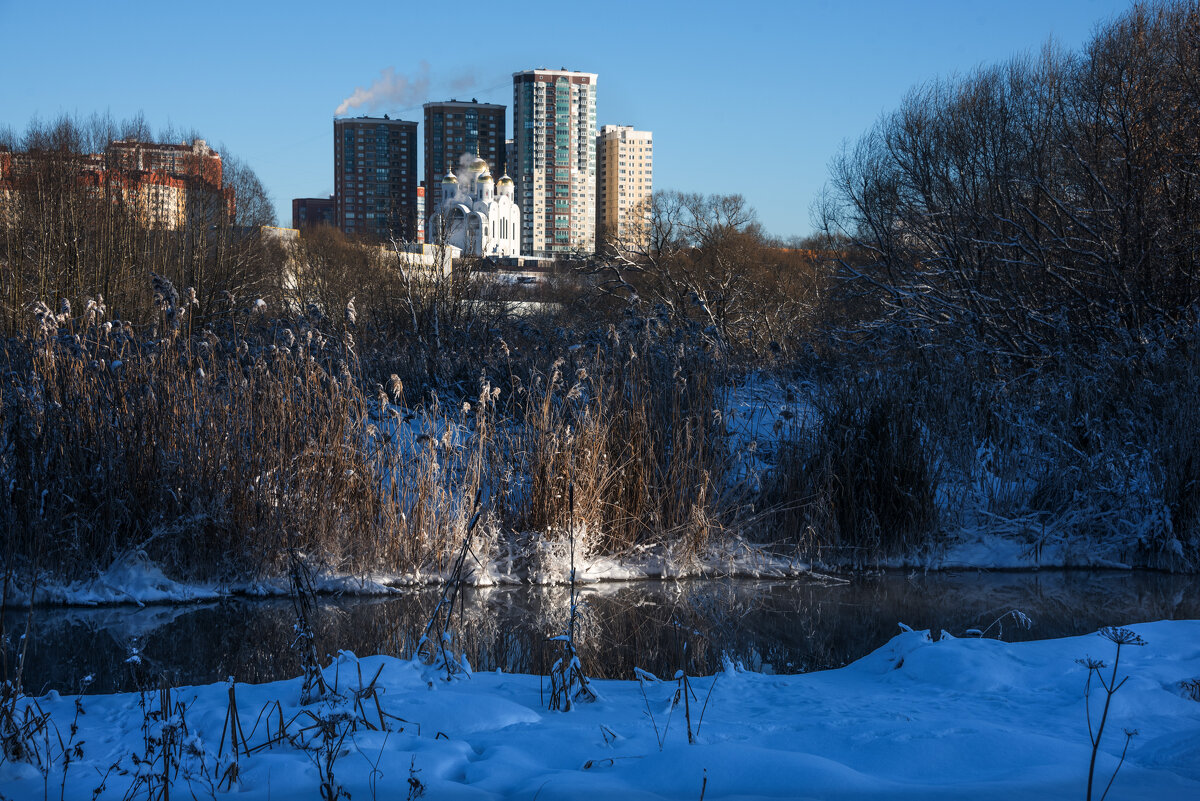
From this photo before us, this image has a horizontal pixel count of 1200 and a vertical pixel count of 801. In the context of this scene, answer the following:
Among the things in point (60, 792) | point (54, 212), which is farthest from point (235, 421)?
point (54, 212)

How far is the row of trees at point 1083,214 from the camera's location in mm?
10516

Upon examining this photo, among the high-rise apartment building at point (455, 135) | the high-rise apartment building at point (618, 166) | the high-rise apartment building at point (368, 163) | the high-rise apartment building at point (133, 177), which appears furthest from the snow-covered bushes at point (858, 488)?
the high-rise apartment building at point (618, 166)

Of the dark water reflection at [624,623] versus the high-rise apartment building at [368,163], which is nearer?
the dark water reflection at [624,623]

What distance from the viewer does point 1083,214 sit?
448 inches

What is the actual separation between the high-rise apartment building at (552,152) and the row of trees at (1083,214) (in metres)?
86.5

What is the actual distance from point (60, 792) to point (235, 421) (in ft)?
11.2

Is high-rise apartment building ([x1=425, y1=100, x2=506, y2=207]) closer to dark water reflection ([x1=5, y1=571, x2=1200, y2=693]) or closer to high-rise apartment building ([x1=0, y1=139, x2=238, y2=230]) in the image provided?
high-rise apartment building ([x1=0, y1=139, x2=238, y2=230])

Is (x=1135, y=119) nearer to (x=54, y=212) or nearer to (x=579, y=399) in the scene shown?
(x=579, y=399)

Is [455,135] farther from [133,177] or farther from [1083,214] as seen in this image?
[1083,214]

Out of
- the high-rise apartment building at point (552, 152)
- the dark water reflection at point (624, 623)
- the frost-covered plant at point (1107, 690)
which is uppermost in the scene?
the high-rise apartment building at point (552, 152)

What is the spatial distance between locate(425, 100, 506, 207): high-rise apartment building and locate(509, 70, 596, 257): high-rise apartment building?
3.70m

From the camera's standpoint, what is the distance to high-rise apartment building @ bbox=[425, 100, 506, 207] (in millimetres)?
96125

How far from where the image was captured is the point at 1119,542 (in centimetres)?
644

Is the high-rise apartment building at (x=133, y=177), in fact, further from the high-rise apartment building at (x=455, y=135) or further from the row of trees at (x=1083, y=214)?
the high-rise apartment building at (x=455, y=135)
